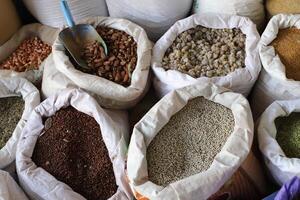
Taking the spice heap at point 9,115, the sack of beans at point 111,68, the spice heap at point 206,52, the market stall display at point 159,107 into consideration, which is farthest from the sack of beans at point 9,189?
the spice heap at point 206,52

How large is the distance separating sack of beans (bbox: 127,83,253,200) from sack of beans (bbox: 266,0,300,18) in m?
0.38

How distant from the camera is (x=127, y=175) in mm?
1024

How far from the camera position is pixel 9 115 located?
1.31 meters

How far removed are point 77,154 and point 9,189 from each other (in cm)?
20

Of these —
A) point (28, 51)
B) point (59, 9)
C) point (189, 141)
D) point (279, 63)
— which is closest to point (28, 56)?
point (28, 51)

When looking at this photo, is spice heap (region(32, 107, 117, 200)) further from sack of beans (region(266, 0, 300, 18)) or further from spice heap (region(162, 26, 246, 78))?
sack of beans (region(266, 0, 300, 18))

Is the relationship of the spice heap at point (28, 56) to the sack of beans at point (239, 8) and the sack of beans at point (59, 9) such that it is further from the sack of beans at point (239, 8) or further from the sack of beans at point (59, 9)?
the sack of beans at point (239, 8)

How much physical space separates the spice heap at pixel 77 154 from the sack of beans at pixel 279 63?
0.50m

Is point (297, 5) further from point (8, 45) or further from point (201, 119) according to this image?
point (8, 45)

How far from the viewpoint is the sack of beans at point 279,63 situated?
113 cm

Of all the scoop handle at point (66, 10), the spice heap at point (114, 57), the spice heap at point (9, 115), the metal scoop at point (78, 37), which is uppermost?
the scoop handle at point (66, 10)

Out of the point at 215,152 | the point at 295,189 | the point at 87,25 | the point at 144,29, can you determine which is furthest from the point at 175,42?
the point at 295,189

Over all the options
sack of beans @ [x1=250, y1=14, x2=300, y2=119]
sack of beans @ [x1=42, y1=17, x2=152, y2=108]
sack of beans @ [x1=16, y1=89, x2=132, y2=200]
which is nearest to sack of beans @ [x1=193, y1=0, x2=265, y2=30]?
sack of beans @ [x1=250, y1=14, x2=300, y2=119]

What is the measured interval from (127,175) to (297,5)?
0.74 m
